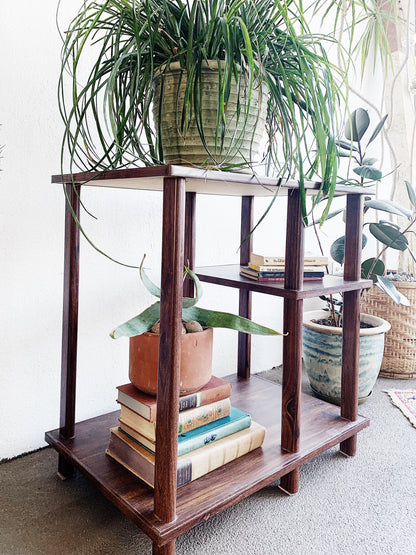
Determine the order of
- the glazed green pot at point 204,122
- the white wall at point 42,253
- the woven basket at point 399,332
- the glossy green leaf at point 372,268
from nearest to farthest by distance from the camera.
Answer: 1. the glazed green pot at point 204,122
2. the white wall at point 42,253
3. the glossy green leaf at point 372,268
4. the woven basket at point 399,332

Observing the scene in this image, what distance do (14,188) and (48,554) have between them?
0.82 m

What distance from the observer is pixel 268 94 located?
3.13 ft

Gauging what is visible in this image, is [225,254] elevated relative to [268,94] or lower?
lower

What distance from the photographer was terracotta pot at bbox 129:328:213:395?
0.91 metres

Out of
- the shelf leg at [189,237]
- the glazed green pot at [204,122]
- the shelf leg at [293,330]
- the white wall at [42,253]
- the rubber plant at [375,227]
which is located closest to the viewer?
the glazed green pot at [204,122]

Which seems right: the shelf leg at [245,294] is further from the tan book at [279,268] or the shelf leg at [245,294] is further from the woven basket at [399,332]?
the woven basket at [399,332]

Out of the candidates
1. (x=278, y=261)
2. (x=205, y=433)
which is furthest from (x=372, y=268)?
(x=205, y=433)

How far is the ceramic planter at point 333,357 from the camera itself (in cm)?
153

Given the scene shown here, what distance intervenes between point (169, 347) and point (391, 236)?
1.11m

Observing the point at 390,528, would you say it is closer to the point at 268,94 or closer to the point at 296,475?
the point at 296,475

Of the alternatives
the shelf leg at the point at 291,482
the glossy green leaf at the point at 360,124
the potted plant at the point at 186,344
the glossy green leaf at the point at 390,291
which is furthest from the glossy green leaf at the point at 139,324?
the glossy green leaf at the point at 360,124

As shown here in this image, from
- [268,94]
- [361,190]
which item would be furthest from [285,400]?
[268,94]

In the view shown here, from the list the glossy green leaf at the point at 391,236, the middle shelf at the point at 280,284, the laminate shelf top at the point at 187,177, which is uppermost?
the laminate shelf top at the point at 187,177

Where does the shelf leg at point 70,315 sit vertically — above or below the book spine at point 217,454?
above
